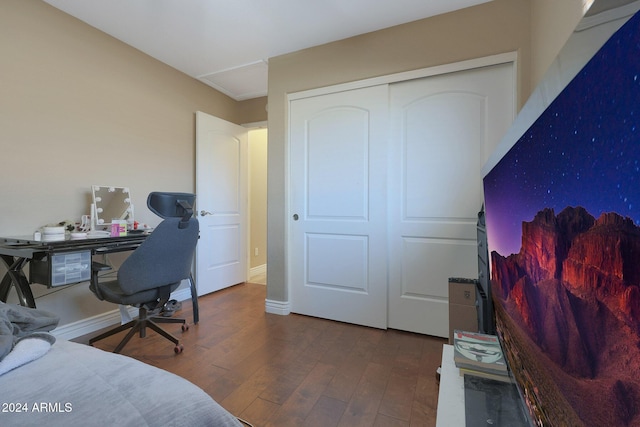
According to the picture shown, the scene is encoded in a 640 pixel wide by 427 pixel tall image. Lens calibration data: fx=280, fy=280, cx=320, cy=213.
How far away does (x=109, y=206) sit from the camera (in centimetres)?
241

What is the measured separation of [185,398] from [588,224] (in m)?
0.76

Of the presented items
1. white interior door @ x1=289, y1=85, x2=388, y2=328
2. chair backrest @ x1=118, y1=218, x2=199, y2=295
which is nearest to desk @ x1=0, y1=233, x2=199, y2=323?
chair backrest @ x1=118, y1=218, x2=199, y2=295

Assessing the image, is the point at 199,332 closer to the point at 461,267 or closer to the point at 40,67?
the point at 461,267

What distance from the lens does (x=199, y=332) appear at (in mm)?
2268

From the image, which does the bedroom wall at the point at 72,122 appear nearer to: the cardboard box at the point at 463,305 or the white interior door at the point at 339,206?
the white interior door at the point at 339,206

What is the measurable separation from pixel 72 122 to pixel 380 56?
98.7 inches

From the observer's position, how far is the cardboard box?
1.60 meters

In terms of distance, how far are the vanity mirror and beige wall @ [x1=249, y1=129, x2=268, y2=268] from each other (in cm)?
193

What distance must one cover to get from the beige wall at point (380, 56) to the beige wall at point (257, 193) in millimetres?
1701

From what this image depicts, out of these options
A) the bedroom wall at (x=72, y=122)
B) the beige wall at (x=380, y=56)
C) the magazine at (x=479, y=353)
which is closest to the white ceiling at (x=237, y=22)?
the beige wall at (x=380, y=56)

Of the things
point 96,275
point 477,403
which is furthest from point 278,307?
point 477,403

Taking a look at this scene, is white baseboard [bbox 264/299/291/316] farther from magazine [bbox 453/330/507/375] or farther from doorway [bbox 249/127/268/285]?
A: magazine [bbox 453/330/507/375]

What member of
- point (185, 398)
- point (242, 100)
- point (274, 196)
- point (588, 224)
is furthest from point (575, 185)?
point (242, 100)

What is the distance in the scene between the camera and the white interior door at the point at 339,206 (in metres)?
2.35
